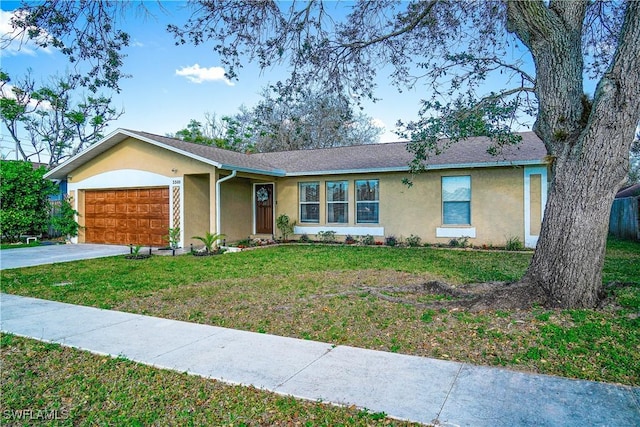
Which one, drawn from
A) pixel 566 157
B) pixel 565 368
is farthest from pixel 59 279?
pixel 566 157

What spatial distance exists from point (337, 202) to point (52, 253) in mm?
9713

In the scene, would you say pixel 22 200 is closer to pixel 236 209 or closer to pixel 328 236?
pixel 236 209

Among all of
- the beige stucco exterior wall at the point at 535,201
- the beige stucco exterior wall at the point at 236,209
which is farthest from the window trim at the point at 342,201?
the beige stucco exterior wall at the point at 535,201

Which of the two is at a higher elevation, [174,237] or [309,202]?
[309,202]

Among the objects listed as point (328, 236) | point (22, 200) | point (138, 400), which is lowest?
point (138, 400)

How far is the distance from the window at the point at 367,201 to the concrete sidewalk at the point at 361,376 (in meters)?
10.5

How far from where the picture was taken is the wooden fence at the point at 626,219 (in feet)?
50.1

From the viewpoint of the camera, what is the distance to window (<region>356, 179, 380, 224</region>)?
1496 cm

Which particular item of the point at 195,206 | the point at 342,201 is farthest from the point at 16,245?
the point at 342,201

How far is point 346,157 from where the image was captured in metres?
16.5

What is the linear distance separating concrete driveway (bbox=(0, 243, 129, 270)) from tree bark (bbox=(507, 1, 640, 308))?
1163 centimetres

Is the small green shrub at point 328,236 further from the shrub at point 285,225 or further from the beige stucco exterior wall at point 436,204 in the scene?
the shrub at point 285,225

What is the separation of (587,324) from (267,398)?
3.93m

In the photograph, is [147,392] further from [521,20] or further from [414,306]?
[521,20]
